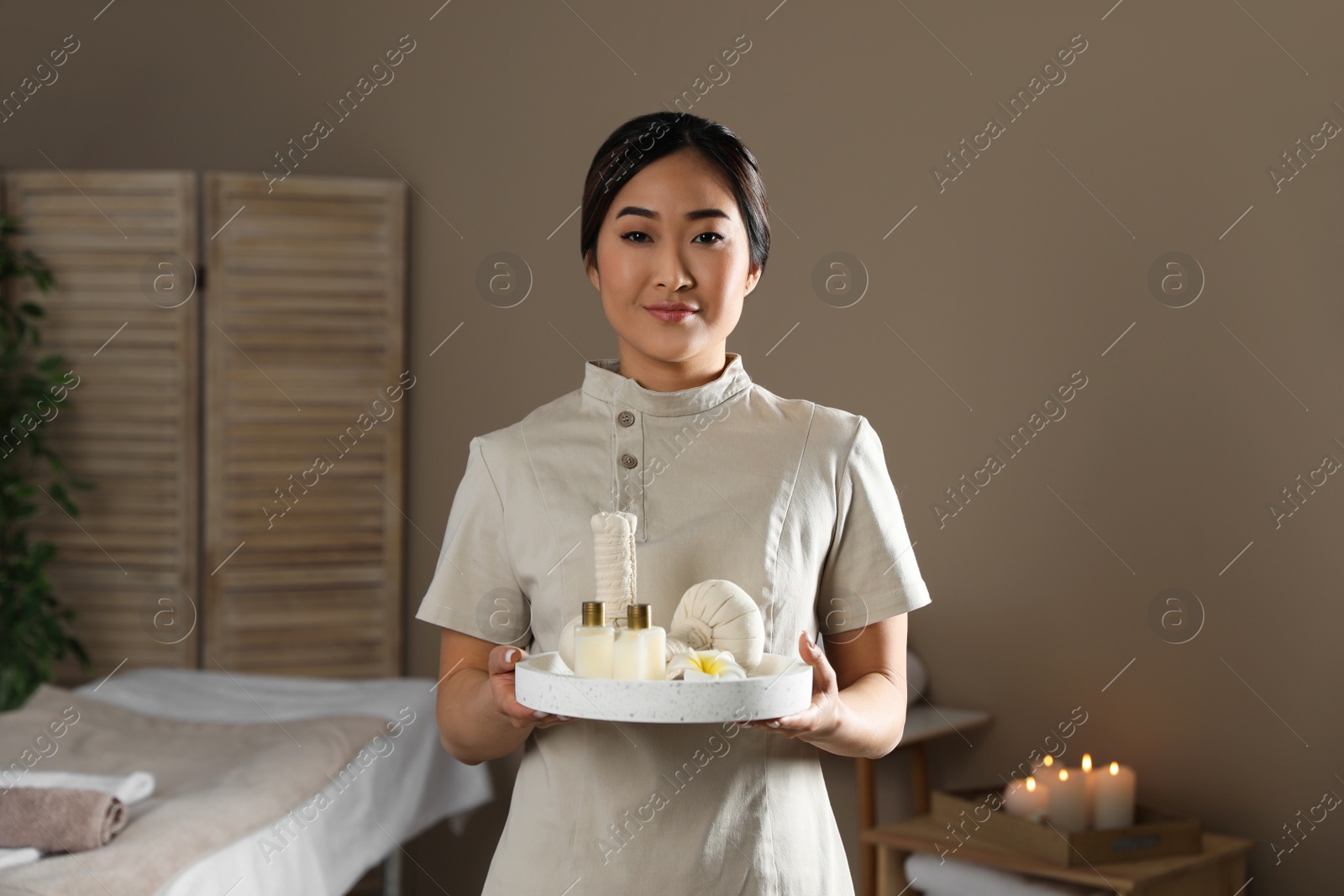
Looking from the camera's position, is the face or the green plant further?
the green plant

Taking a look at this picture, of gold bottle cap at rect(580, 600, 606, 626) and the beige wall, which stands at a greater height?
the beige wall

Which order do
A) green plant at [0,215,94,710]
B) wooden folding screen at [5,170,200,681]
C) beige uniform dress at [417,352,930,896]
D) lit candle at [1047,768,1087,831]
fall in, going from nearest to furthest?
1. beige uniform dress at [417,352,930,896]
2. lit candle at [1047,768,1087,831]
3. green plant at [0,215,94,710]
4. wooden folding screen at [5,170,200,681]

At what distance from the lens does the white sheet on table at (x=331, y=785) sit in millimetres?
1879

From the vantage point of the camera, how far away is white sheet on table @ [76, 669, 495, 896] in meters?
1.88

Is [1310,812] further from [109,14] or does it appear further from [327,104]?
[109,14]

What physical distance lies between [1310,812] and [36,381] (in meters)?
2.94

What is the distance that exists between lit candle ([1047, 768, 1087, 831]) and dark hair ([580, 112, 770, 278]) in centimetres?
146

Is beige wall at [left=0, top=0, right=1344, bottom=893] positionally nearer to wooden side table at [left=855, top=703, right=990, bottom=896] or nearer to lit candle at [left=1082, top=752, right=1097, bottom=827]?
wooden side table at [left=855, top=703, right=990, bottom=896]

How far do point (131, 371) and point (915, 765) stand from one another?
2150mm

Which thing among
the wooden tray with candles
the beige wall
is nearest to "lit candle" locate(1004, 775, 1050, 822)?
the wooden tray with candles

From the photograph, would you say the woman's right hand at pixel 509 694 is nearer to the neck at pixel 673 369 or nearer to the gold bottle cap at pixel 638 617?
the gold bottle cap at pixel 638 617

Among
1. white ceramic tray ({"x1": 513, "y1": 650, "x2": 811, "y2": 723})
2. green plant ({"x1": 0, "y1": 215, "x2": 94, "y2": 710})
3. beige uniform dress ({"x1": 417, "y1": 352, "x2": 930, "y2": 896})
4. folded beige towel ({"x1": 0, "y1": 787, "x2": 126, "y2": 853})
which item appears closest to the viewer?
white ceramic tray ({"x1": 513, "y1": 650, "x2": 811, "y2": 723})

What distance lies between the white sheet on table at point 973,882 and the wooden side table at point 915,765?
13 centimetres

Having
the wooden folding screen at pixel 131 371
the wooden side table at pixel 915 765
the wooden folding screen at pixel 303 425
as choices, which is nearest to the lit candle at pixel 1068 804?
the wooden side table at pixel 915 765
